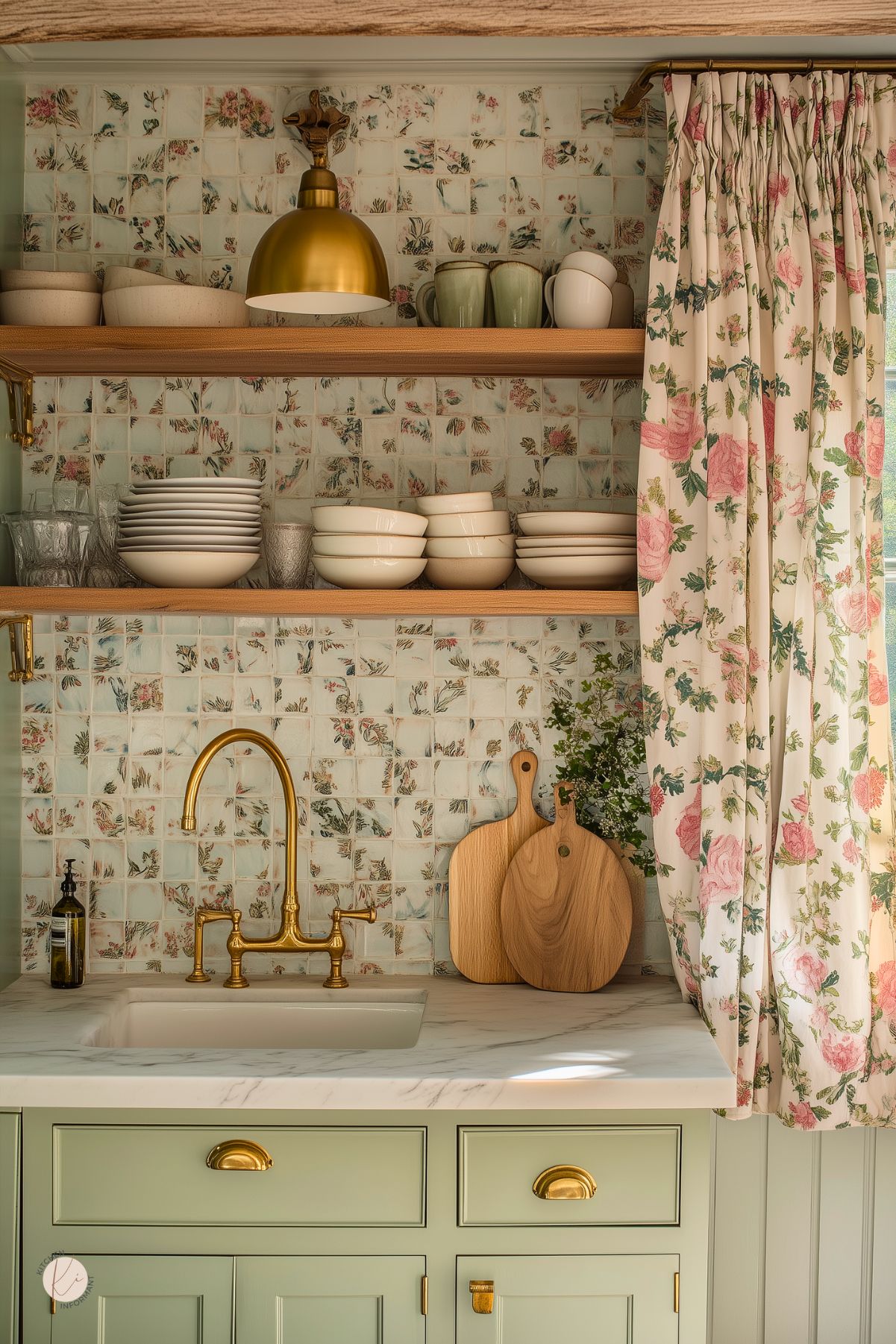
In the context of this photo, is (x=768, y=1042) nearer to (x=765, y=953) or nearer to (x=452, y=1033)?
(x=765, y=953)

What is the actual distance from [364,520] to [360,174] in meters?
0.75

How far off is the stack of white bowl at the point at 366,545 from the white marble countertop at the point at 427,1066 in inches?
30.2

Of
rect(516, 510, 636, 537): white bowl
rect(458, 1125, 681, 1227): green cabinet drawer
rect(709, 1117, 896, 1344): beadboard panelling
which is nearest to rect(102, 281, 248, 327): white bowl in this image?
rect(516, 510, 636, 537): white bowl

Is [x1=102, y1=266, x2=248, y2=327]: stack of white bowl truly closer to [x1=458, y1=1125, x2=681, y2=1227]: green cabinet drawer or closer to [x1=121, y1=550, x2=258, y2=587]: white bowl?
[x1=121, y1=550, x2=258, y2=587]: white bowl

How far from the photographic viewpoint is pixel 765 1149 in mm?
2293

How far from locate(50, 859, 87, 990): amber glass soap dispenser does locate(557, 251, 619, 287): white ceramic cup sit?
143cm

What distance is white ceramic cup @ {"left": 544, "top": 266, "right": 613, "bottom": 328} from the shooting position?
207 cm

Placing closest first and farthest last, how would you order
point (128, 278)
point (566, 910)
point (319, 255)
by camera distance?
point (319, 255) < point (128, 278) < point (566, 910)

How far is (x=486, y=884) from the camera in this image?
7.52 feet

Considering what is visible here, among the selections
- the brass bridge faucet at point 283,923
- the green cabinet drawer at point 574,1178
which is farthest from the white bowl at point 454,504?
the green cabinet drawer at point 574,1178

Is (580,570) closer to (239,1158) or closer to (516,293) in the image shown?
(516,293)

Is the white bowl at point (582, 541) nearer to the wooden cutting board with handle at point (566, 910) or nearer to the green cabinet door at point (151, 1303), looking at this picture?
the wooden cutting board with handle at point (566, 910)

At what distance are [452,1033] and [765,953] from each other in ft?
1.91

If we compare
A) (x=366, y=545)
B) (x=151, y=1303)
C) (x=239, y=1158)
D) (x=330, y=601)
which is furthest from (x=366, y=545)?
(x=151, y=1303)
